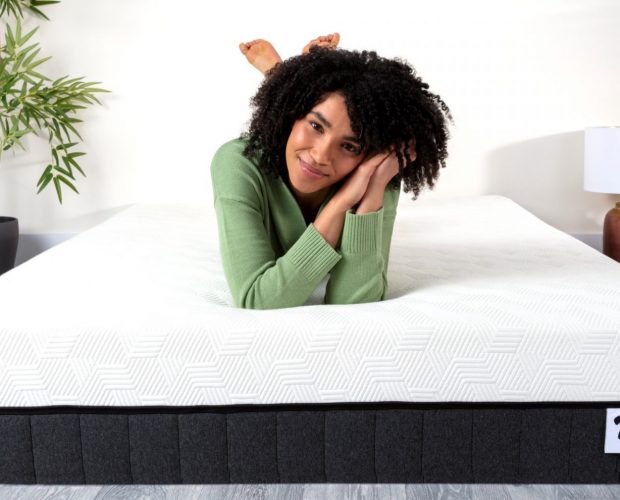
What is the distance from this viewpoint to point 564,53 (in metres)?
3.79

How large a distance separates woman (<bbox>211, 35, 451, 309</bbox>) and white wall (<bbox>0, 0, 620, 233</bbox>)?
1.90 metres

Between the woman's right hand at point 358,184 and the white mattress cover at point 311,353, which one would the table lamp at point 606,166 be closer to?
the white mattress cover at point 311,353

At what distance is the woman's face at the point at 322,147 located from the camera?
6.02 feet

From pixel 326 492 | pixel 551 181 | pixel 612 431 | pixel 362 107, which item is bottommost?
pixel 326 492

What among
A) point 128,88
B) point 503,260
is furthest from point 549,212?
point 128,88

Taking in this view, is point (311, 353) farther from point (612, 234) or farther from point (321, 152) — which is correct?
point (612, 234)

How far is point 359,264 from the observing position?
75.0 inches

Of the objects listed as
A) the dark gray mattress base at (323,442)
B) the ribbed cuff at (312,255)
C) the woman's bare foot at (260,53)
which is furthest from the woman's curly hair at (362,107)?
the woman's bare foot at (260,53)

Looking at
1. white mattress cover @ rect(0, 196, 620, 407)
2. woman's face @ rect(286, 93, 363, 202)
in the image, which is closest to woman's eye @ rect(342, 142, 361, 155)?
woman's face @ rect(286, 93, 363, 202)

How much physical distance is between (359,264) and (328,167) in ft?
0.75

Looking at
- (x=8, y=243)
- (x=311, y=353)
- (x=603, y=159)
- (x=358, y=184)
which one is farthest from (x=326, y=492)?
(x=8, y=243)

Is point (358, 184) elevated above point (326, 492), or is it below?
above

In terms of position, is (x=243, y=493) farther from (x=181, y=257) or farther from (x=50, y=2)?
(x=50, y=2)

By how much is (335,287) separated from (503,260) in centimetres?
67
